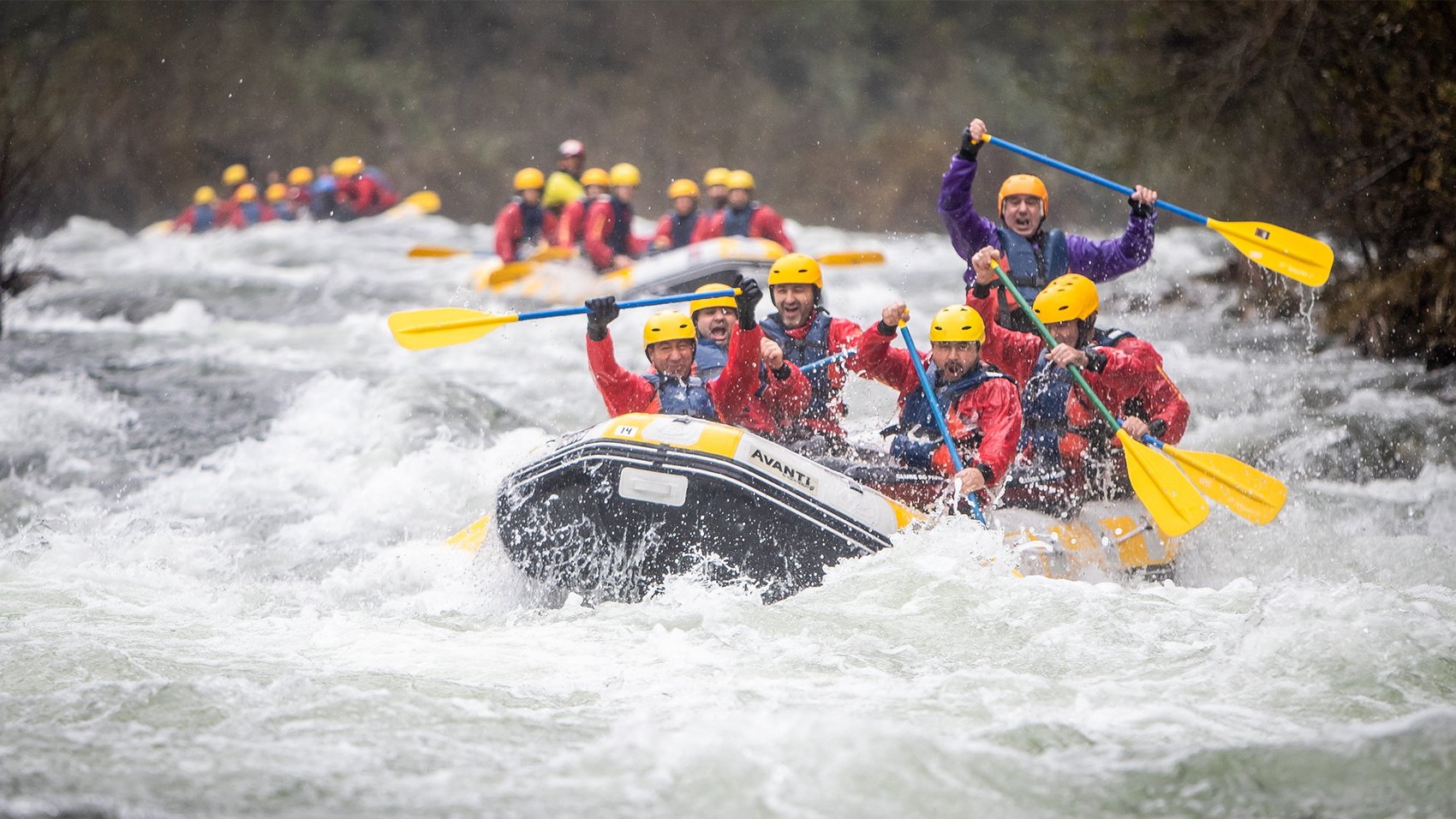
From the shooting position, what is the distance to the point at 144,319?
14914mm

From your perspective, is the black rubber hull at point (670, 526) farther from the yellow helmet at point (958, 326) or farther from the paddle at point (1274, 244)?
the paddle at point (1274, 244)

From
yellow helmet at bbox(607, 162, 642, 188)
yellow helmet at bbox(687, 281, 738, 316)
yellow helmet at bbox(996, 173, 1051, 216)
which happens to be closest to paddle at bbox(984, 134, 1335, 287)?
yellow helmet at bbox(996, 173, 1051, 216)

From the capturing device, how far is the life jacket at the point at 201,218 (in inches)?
905

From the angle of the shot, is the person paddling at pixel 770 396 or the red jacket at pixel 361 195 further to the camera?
the red jacket at pixel 361 195

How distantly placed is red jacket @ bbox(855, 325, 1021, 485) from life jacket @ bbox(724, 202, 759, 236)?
6104mm

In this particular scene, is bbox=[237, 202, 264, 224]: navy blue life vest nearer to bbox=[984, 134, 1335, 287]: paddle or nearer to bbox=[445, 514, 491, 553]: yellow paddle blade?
bbox=[445, 514, 491, 553]: yellow paddle blade

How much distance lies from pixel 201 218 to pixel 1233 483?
20365mm

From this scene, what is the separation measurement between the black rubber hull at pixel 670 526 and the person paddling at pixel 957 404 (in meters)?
0.79

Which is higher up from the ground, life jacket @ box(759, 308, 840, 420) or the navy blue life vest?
the navy blue life vest

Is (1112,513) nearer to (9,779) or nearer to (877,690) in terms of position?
(877,690)

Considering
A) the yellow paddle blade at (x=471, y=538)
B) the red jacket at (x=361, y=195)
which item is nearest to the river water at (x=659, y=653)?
the yellow paddle blade at (x=471, y=538)

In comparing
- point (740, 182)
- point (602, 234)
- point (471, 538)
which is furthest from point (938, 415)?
point (602, 234)

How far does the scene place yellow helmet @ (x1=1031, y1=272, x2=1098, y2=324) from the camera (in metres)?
6.28

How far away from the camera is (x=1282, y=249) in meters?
7.15
